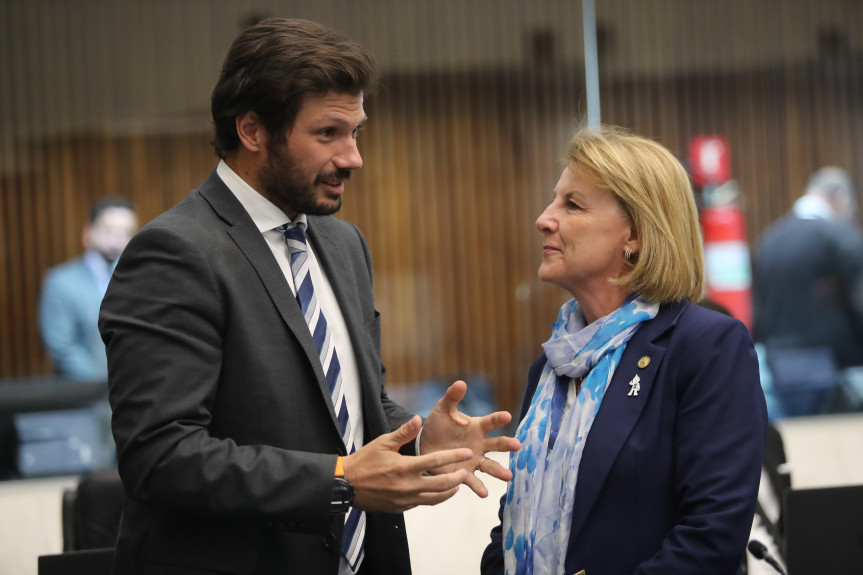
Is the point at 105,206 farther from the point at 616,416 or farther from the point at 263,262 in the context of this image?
the point at 616,416

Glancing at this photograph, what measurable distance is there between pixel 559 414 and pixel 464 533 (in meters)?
1.41

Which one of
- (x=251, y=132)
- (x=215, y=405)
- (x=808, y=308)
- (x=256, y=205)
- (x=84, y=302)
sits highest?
(x=251, y=132)

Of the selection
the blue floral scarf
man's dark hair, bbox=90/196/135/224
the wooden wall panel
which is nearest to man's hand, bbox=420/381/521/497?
the blue floral scarf

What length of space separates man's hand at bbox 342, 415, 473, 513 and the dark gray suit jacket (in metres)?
0.06

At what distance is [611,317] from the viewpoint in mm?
1857

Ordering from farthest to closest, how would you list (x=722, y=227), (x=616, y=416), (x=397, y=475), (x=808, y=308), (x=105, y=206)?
(x=722, y=227)
(x=808, y=308)
(x=105, y=206)
(x=616, y=416)
(x=397, y=475)

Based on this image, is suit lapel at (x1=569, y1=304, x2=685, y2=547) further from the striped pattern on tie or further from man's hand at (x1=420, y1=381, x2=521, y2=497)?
the striped pattern on tie

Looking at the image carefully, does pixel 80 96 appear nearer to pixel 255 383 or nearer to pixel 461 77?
pixel 461 77

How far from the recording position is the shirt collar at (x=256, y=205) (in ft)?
5.75

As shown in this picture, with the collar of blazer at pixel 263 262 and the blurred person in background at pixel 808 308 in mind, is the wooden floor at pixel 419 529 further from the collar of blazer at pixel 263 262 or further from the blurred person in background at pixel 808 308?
the blurred person in background at pixel 808 308

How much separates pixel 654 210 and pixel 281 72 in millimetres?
783

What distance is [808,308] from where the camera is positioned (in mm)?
5480

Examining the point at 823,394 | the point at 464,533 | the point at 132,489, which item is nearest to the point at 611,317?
the point at 132,489

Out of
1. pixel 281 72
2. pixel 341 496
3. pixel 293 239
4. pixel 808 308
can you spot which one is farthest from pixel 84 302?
pixel 808 308
